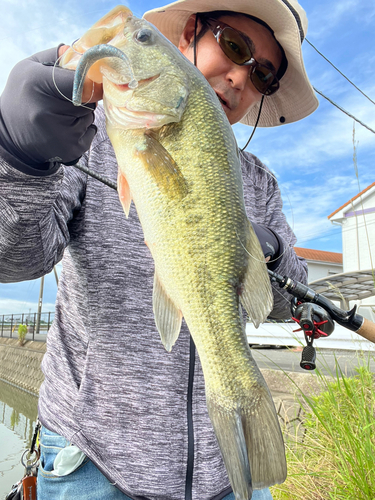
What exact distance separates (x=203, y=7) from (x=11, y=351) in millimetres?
24579

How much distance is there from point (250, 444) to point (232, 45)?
170 centimetres

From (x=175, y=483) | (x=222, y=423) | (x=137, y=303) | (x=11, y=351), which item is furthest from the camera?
(x=11, y=351)

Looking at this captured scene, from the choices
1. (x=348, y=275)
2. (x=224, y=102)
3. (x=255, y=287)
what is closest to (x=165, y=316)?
(x=255, y=287)

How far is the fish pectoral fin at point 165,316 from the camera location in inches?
43.2

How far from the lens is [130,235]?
1.66 metres

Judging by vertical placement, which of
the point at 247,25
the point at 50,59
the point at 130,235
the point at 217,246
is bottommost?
the point at 217,246

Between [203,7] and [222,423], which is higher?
[203,7]

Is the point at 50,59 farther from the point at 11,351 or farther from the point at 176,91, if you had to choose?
the point at 11,351

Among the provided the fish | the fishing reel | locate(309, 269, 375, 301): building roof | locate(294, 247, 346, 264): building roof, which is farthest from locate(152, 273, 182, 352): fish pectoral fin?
locate(294, 247, 346, 264): building roof

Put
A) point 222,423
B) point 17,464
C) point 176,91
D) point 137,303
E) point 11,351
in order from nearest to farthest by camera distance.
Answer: point 222,423 < point 176,91 < point 137,303 < point 17,464 < point 11,351

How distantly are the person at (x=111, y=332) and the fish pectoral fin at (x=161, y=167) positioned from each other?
230mm

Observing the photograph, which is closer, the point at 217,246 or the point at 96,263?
the point at 217,246

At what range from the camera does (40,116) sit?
1.06 meters

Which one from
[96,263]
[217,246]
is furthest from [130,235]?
[217,246]
